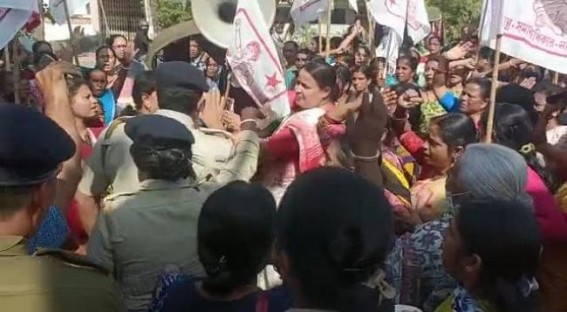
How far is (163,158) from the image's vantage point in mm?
3316

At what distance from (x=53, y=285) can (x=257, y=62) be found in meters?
3.58

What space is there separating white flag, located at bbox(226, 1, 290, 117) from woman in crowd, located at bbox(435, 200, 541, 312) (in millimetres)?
2916

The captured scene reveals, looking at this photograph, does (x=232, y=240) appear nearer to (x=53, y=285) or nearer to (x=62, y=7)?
(x=53, y=285)

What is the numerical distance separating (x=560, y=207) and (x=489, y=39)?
2271 millimetres

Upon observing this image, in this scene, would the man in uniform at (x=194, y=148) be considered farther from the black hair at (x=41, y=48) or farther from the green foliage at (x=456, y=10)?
the green foliage at (x=456, y=10)

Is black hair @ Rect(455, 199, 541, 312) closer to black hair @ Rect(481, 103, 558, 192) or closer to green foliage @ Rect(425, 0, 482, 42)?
black hair @ Rect(481, 103, 558, 192)

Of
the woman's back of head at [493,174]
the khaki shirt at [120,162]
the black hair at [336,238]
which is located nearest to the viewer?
the black hair at [336,238]

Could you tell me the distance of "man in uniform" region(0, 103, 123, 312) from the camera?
210cm

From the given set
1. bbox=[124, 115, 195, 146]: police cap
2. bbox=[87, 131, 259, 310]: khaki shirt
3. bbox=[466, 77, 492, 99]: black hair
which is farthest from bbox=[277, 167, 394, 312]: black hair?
bbox=[466, 77, 492, 99]: black hair

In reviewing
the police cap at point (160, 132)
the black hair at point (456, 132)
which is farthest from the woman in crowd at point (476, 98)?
the police cap at point (160, 132)

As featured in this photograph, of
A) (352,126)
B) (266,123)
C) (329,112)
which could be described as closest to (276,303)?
(352,126)

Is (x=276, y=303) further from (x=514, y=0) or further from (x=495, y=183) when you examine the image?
(x=514, y=0)

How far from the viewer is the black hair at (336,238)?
6.34ft

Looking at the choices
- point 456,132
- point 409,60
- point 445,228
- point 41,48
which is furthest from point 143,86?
→ point 41,48
